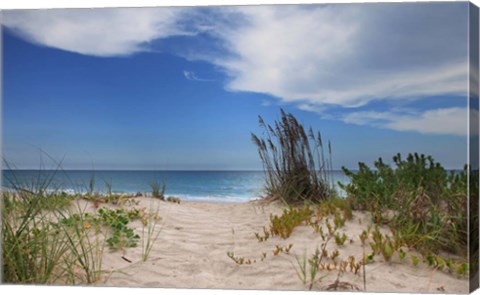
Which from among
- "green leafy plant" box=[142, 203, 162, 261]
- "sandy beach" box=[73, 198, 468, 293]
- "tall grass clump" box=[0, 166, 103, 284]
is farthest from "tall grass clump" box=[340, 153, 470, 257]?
"tall grass clump" box=[0, 166, 103, 284]

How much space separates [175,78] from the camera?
5.01m

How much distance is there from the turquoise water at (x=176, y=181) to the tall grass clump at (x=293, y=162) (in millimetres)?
121

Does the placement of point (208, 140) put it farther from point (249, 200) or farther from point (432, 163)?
point (432, 163)

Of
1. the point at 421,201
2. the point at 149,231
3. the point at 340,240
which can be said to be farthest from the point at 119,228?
the point at 421,201

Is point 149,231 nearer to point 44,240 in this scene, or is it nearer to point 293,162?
point 44,240

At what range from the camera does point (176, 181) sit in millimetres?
5074

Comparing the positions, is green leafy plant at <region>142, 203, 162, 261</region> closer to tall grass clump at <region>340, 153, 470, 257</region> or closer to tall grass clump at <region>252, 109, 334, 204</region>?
tall grass clump at <region>252, 109, 334, 204</region>

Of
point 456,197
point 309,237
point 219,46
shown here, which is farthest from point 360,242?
point 219,46

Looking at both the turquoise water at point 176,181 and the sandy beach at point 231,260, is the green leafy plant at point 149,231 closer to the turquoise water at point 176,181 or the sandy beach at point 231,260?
the sandy beach at point 231,260

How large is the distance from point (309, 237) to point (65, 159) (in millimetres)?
1915

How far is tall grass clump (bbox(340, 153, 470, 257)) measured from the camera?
459 cm

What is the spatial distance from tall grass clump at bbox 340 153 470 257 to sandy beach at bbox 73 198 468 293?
172mm

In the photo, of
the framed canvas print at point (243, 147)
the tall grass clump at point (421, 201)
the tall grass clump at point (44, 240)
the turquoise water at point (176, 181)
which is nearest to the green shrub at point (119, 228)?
the framed canvas print at point (243, 147)

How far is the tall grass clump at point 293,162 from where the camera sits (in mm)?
4941
